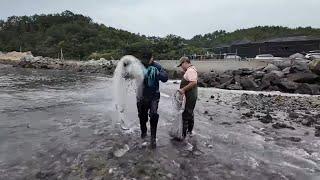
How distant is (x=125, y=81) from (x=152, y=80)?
2.08m

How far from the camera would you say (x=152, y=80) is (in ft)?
35.0

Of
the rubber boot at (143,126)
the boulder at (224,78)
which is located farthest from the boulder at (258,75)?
the rubber boot at (143,126)

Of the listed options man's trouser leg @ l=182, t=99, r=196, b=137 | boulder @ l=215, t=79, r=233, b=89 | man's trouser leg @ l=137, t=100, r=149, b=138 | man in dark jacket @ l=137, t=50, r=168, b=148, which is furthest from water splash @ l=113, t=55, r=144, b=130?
boulder @ l=215, t=79, r=233, b=89

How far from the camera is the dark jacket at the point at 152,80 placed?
10653mm

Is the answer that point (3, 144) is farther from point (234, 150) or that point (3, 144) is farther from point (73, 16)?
point (73, 16)

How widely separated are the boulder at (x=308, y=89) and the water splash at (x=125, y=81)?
19032 millimetres

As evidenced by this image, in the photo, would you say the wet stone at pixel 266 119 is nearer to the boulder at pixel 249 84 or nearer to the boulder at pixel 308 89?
the boulder at pixel 308 89

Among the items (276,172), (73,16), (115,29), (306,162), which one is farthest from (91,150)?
(73,16)

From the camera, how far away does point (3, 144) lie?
1148 cm

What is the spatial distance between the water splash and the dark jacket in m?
0.22

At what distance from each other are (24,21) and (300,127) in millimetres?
166134

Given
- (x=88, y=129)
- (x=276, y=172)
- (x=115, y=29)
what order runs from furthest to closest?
(x=115, y=29), (x=88, y=129), (x=276, y=172)

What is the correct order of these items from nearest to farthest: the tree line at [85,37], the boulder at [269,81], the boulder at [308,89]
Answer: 1. the boulder at [308,89]
2. the boulder at [269,81]
3. the tree line at [85,37]

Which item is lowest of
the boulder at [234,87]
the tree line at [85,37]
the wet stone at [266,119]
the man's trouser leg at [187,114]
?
the boulder at [234,87]
